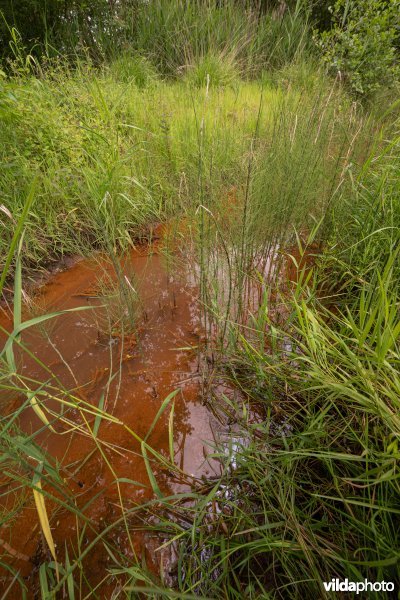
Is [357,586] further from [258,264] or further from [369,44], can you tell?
[369,44]

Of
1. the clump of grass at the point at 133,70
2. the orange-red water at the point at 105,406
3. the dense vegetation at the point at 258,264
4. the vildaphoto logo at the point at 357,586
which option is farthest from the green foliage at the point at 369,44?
the vildaphoto logo at the point at 357,586

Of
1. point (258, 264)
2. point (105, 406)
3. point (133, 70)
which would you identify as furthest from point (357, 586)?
point (133, 70)

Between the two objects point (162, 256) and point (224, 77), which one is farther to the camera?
point (224, 77)

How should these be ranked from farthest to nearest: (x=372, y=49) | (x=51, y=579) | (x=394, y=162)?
(x=372, y=49) → (x=394, y=162) → (x=51, y=579)

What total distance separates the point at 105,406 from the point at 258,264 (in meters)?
0.99

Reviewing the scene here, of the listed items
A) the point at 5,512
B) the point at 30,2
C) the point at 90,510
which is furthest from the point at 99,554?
the point at 30,2

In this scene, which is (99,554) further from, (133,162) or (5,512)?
(133,162)

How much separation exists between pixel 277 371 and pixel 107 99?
2517 mm

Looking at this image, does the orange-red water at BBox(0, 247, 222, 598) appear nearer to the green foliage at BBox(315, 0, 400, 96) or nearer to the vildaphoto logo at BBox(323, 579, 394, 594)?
the vildaphoto logo at BBox(323, 579, 394, 594)

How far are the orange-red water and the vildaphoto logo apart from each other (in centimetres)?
42

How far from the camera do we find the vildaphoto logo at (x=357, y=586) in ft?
1.85

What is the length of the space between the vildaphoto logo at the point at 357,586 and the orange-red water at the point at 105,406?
0.42m

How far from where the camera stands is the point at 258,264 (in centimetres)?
152

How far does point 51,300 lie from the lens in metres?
1.62
